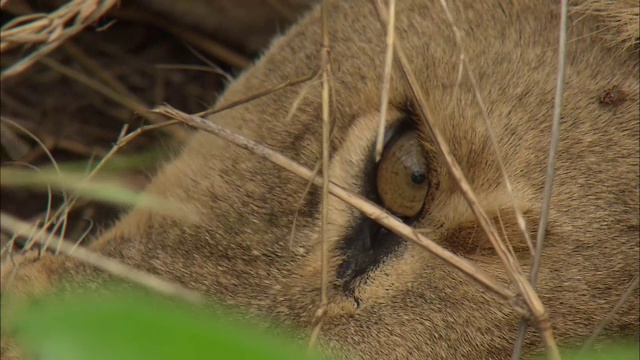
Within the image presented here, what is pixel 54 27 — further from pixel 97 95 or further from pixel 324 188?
pixel 324 188

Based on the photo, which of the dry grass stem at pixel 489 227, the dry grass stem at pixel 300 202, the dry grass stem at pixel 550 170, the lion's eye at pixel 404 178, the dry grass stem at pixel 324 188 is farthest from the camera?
the lion's eye at pixel 404 178

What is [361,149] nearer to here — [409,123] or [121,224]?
[409,123]

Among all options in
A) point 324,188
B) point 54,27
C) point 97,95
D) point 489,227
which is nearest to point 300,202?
point 324,188

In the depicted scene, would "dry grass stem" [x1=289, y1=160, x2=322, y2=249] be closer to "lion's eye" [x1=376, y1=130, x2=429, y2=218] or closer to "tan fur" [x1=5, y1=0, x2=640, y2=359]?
"tan fur" [x1=5, y1=0, x2=640, y2=359]

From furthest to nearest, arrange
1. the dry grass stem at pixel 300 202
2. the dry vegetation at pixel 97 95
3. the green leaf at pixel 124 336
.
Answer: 1. the dry vegetation at pixel 97 95
2. the dry grass stem at pixel 300 202
3. the green leaf at pixel 124 336

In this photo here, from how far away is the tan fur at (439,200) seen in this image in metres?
1.77

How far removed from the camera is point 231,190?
6.70 ft

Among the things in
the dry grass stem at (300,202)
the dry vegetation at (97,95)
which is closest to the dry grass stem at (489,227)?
the dry grass stem at (300,202)

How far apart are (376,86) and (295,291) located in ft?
1.81

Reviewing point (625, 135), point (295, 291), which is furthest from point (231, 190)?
point (625, 135)

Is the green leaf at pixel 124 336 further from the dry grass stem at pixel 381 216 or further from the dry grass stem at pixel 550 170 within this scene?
the dry grass stem at pixel 550 170

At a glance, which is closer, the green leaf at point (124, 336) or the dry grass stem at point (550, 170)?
the green leaf at point (124, 336)

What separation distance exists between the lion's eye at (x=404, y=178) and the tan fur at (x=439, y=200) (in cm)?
5

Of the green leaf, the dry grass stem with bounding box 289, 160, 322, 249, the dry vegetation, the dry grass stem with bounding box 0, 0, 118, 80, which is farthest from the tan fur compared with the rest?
the green leaf
